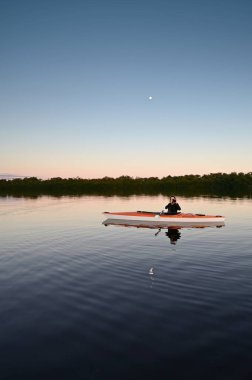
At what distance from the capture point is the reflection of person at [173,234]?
24.1 m

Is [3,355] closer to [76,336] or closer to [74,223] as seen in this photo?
[76,336]

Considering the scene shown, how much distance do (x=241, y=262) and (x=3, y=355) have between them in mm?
12706

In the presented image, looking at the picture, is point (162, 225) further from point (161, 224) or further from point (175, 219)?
point (175, 219)

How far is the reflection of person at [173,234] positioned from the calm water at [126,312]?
325 centimetres

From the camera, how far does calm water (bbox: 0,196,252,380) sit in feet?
24.9

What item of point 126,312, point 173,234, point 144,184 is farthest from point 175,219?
point 144,184

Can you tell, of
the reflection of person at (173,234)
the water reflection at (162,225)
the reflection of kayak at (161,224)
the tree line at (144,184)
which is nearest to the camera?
the reflection of person at (173,234)

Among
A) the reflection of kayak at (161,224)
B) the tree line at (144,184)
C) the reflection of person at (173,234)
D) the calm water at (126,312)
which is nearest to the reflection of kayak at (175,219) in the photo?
the reflection of kayak at (161,224)

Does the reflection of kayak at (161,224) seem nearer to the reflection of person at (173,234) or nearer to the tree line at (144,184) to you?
the reflection of person at (173,234)

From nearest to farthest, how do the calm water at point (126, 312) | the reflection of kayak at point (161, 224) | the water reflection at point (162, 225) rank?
the calm water at point (126, 312), the water reflection at point (162, 225), the reflection of kayak at point (161, 224)

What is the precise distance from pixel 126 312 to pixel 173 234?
55.5ft

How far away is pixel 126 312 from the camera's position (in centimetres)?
1050

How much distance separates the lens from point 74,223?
112ft

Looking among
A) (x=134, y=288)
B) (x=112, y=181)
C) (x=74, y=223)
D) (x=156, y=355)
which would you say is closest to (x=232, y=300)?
(x=134, y=288)
